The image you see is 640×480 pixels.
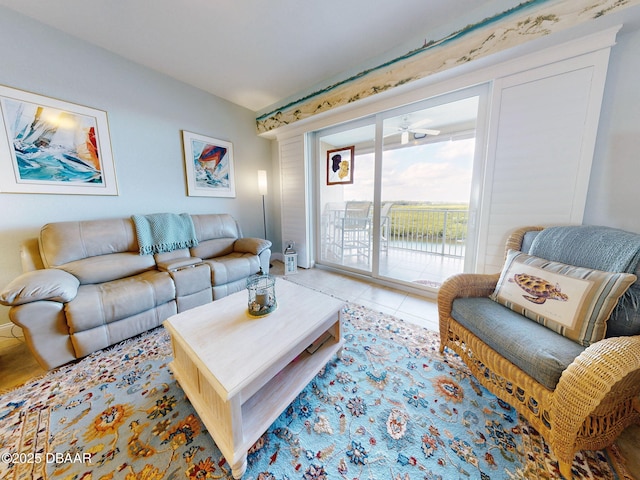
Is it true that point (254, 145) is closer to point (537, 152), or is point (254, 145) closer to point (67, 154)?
point (67, 154)

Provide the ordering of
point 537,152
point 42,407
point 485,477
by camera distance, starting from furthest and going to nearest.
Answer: point 537,152
point 42,407
point 485,477

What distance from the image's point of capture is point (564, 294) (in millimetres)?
1030

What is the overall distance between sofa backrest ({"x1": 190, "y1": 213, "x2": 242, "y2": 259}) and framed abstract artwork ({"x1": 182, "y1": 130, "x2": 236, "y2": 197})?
407mm

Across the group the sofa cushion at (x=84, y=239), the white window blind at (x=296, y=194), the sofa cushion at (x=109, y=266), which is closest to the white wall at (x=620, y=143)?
the white window blind at (x=296, y=194)

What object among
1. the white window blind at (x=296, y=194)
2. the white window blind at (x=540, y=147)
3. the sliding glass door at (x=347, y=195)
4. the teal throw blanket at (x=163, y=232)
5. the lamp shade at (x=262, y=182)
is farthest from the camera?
the lamp shade at (x=262, y=182)

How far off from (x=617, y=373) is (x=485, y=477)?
61 cm

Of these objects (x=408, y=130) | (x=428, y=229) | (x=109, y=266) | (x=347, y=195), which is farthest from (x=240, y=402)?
(x=428, y=229)

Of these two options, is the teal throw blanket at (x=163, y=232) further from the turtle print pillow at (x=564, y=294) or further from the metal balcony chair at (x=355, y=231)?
the turtle print pillow at (x=564, y=294)

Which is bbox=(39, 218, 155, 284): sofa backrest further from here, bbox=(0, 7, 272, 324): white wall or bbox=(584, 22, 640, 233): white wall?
bbox=(584, 22, 640, 233): white wall

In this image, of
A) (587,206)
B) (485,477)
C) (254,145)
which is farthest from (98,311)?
(587,206)

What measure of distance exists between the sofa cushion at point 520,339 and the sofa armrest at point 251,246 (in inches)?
80.8

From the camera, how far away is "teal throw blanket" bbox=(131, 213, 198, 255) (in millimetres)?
2080

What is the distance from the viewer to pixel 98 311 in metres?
1.45

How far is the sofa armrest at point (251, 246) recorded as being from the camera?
2.55m
